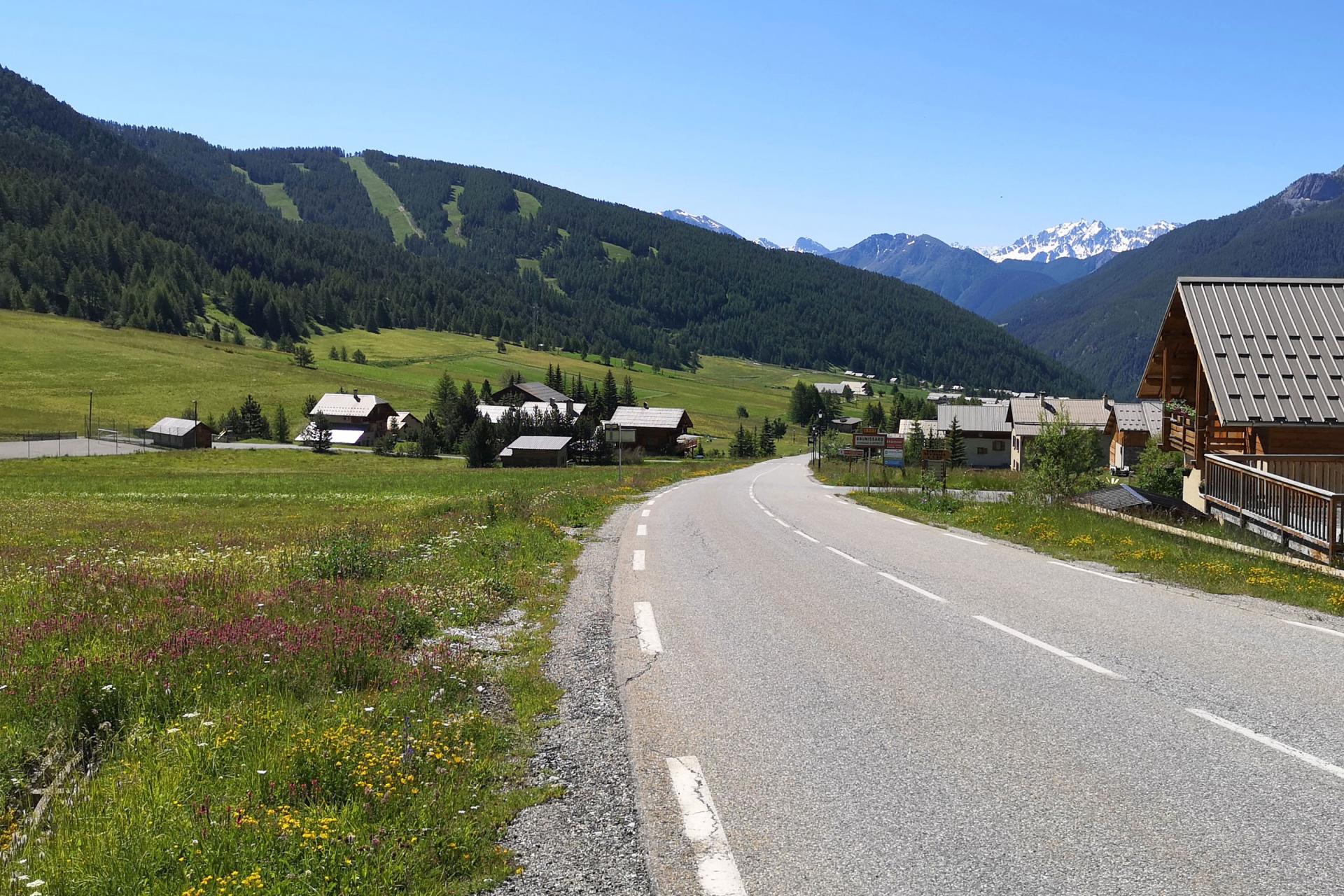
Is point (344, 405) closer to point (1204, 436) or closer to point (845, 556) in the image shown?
point (1204, 436)

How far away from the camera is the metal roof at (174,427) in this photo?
306 ft

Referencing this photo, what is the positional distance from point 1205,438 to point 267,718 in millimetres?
26876

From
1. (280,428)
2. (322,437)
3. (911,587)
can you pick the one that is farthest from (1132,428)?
(280,428)

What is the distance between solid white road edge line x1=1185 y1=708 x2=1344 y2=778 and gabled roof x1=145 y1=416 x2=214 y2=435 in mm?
104279

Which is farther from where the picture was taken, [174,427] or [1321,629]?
[174,427]

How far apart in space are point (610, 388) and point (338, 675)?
423ft

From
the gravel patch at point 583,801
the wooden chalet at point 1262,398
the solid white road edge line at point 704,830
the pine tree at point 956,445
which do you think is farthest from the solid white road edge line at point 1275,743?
the pine tree at point 956,445

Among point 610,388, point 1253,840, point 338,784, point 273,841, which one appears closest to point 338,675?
point 338,784

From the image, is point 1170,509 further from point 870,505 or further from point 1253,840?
point 1253,840

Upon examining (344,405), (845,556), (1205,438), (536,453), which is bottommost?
(536,453)

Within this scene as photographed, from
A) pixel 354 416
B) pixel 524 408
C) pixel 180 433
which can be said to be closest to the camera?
pixel 180 433

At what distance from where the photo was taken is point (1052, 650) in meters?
8.44

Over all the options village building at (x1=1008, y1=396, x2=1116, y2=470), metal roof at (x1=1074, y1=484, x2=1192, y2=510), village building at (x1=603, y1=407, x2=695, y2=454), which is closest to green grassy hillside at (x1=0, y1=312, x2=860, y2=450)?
village building at (x1=603, y1=407, x2=695, y2=454)

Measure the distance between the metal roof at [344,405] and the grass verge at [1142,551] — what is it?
10991cm
